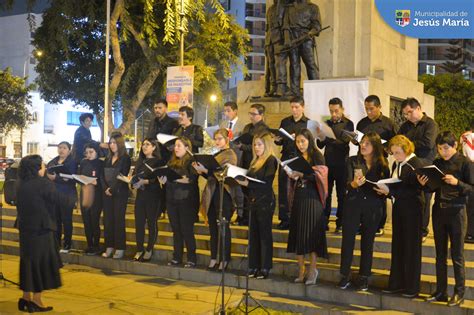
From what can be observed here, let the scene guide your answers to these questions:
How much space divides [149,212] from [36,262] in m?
2.81

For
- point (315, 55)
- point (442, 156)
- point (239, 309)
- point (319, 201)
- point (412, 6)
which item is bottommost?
point (239, 309)

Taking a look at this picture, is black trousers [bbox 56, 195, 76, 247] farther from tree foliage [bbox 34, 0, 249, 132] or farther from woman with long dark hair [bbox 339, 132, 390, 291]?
tree foliage [bbox 34, 0, 249, 132]

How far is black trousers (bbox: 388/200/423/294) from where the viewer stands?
24.4 ft

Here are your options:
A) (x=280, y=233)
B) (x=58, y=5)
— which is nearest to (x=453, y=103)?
(x=58, y=5)

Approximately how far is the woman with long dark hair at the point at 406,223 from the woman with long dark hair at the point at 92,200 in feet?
15.7

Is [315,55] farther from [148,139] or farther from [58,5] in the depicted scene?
[58,5]

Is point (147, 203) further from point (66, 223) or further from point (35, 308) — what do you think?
point (35, 308)

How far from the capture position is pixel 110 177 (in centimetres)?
1004

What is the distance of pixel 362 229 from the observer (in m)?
7.85

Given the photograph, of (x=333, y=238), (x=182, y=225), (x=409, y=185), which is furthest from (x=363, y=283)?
(x=182, y=225)

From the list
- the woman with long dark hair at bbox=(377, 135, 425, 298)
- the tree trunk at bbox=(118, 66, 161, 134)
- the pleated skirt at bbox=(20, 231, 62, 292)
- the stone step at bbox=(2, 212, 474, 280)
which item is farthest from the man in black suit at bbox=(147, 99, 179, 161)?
the tree trunk at bbox=(118, 66, 161, 134)

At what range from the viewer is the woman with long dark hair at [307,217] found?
316 inches

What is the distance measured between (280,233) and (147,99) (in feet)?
69.4

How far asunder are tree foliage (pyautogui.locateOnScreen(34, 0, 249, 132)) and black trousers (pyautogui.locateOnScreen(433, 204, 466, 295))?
14.6m
